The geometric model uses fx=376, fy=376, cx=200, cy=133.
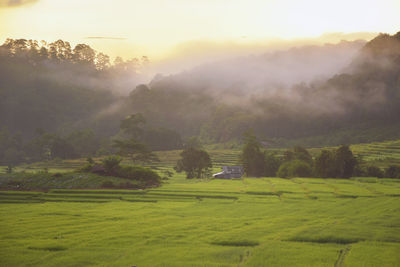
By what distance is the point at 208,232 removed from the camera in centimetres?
2030

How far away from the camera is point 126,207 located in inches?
1209

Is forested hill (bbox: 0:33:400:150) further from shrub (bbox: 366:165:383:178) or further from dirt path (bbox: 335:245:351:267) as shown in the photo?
dirt path (bbox: 335:245:351:267)

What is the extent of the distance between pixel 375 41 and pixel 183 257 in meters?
182

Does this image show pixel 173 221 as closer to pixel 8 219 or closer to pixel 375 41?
pixel 8 219

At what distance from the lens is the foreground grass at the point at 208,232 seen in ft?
52.2

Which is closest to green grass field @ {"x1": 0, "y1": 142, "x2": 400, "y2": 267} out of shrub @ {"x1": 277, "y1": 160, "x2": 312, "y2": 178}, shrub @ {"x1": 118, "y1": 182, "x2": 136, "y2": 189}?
shrub @ {"x1": 118, "y1": 182, "x2": 136, "y2": 189}

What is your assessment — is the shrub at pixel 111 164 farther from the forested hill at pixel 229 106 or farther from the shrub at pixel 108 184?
the forested hill at pixel 229 106

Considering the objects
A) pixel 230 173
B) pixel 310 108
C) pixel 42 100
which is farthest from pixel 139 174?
pixel 42 100

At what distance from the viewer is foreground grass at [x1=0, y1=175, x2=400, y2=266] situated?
15922mm

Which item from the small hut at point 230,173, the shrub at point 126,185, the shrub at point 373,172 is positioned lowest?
the small hut at point 230,173

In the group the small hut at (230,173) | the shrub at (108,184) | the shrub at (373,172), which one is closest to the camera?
the shrub at (108,184)

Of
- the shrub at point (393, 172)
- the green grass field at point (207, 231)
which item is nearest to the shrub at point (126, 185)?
the green grass field at point (207, 231)

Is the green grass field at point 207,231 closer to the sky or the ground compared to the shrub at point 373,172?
closer to the sky

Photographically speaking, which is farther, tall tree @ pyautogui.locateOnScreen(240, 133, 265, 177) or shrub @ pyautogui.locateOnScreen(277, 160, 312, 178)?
tall tree @ pyautogui.locateOnScreen(240, 133, 265, 177)
